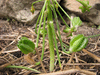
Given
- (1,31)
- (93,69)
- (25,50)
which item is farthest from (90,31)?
(1,31)

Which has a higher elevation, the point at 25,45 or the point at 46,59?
the point at 25,45

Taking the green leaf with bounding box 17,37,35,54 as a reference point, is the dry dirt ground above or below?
below

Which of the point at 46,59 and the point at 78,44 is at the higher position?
the point at 78,44

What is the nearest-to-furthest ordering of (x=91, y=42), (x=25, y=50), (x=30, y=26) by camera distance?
1. (x=25, y=50)
2. (x=91, y=42)
3. (x=30, y=26)

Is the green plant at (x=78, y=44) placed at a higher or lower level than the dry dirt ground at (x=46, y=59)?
higher

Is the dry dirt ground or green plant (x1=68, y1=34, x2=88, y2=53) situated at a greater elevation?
green plant (x1=68, y1=34, x2=88, y2=53)

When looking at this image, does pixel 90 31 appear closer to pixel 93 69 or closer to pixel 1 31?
pixel 93 69

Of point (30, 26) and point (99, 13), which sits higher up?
point (99, 13)

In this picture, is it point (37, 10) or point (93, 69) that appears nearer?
point (93, 69)

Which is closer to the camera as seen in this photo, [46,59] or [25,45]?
[25,45]

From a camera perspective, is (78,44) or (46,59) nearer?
(78,44)

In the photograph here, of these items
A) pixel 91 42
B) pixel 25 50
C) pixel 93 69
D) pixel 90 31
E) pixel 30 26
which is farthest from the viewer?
pixel 30 26
